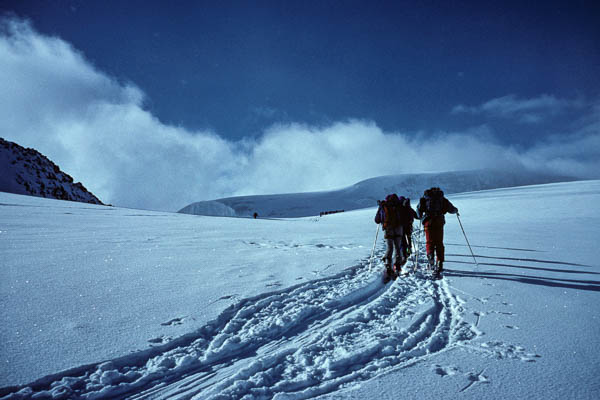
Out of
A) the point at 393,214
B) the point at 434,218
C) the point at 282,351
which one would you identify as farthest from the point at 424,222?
the point at 282,351

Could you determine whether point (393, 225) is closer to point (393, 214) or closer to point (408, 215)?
point (393, 214)

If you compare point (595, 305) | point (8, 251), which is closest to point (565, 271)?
point (595, 305)

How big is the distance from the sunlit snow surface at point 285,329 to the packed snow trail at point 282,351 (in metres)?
0.01

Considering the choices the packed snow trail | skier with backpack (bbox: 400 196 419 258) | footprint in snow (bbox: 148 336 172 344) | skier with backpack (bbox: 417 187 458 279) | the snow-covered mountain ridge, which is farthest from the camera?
the snow-covered mountain ridge

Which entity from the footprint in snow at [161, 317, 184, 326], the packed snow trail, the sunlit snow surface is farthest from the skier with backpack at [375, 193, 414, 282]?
the footprint in snow at [161, 317, 184, 326]

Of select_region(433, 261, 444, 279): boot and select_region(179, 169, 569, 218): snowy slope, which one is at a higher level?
select_region(179, 169, 569, 218): snowy slope

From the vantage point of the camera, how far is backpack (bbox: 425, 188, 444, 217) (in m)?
6.40

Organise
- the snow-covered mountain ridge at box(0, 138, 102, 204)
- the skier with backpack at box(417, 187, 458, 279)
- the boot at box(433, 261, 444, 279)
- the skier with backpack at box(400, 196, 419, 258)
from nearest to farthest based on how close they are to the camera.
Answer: the boot at box(433, 261, 444, 279)
the skier with backpack at box(417, 187, 458, 279)
the skier with backpack at box(400, 196, 419, 258)
the snow-covered mountain ridge at box(0, 138, 102, 204)

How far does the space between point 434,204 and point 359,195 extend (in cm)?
8072

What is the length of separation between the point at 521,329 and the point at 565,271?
14.2 ft

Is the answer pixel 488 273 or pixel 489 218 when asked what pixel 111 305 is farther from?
pixel 489 218

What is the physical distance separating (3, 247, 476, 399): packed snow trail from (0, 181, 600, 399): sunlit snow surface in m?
0.01

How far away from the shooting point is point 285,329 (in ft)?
10.8

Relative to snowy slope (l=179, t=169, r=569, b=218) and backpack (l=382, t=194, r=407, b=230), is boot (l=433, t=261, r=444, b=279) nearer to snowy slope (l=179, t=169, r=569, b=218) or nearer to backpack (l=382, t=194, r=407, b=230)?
backpack (l=382, t=194, r=407, b=230)
